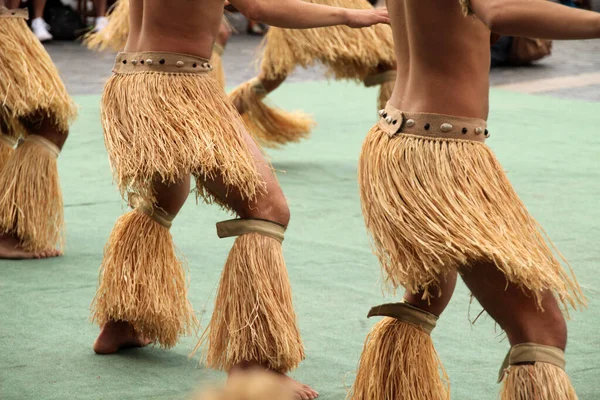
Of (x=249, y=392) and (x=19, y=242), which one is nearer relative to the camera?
(x=249, y=392)

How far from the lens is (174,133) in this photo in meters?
2.34

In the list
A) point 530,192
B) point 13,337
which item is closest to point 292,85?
point 530,192

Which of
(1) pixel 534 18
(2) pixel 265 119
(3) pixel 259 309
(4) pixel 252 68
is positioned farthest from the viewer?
(4) pixel 252 68

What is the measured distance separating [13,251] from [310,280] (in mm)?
1071

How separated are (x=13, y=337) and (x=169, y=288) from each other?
52 cm

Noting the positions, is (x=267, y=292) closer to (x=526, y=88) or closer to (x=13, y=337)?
(x=13, y=337)

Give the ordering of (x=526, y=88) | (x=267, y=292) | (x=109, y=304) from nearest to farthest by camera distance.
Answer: (x=267, y=292) < (x=109, y=304) < (x=526, y=88)

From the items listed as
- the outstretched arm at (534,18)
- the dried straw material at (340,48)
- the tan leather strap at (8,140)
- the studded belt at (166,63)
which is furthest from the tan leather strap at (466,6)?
the dried straw material at (340,48)

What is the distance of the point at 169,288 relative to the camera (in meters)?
2.63

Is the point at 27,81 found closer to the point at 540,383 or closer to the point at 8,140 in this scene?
the point at 8,140

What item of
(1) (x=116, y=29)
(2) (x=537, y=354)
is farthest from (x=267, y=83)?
(2) (x=537, y=354)

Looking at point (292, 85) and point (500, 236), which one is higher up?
point (500, 236)

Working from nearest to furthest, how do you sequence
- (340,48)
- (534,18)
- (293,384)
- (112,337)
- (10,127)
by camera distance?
(534,18), (293,384), (112,337), (10,127), (340,48)

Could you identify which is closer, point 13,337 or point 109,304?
→ point 109,304
